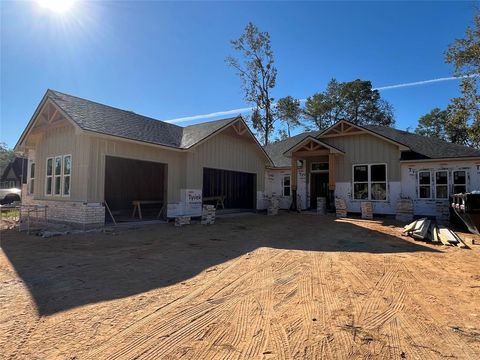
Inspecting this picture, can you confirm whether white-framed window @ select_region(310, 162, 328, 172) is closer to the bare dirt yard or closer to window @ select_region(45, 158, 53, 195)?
the bare dirt yard

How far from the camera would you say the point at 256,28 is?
32.9 m

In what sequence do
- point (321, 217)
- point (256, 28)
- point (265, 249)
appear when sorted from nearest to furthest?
point (265, 249) → point (321, 217) → point (256, 28)

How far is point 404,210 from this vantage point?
15.0 metres

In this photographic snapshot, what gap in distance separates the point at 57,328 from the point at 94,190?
8.20 metres

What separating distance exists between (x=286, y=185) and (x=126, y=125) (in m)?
11.2

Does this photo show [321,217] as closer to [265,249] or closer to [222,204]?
[222,204]

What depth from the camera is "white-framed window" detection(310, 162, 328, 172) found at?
1923cm

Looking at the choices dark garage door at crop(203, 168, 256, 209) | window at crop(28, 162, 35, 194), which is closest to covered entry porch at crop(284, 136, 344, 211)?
dark garage door at crop(203, 168, 256, 209)

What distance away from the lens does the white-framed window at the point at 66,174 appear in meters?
11.9

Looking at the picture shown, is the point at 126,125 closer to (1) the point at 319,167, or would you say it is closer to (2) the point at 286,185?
(2) the point at 286,185

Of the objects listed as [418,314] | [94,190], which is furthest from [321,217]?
[418,314]

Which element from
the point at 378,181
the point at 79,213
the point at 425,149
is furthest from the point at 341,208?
the point at 79,213

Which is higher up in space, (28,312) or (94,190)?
(94,190)

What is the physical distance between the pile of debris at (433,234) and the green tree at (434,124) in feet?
110
